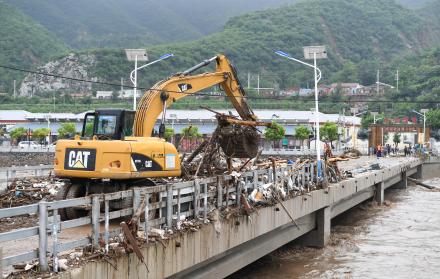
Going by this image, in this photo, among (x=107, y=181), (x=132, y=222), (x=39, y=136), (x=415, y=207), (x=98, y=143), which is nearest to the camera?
(x=132, y=222)

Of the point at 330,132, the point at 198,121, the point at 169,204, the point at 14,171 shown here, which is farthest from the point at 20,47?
the point at 169,204

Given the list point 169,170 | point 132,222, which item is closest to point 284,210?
point 169,170

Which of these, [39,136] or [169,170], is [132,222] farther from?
[39,136]

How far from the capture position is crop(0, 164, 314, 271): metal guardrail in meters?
8.59

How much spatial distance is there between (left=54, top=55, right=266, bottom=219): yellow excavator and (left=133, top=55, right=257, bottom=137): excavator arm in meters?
0.02

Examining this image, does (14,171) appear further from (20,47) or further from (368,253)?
(20,47)

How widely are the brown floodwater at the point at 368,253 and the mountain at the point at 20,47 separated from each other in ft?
476

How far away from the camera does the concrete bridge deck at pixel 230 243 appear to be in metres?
10.4

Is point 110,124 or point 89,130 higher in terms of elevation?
point 110,124

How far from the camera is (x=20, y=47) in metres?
177

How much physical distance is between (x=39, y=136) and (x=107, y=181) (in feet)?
246

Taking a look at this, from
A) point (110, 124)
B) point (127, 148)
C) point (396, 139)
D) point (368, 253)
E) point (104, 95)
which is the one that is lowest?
point (368, 253)

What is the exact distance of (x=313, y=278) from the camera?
18141 millimetres

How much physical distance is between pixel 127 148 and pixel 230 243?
10.1 feet
